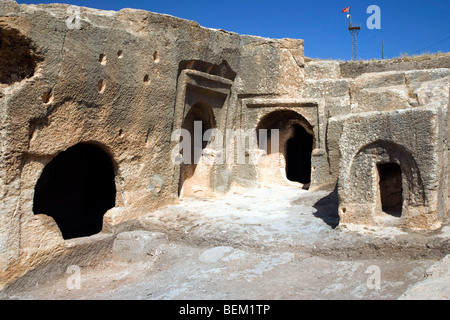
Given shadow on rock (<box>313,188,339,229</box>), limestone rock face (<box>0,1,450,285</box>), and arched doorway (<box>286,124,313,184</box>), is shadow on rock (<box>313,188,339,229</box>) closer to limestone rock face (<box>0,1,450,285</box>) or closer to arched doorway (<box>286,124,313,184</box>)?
limestone rock face (<box>0,1,450,285</box>)

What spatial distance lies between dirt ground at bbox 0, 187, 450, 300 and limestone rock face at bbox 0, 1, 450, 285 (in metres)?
0.37

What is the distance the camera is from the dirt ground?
4055 mm

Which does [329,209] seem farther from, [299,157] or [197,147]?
[299,157]

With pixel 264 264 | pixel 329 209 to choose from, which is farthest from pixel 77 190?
pixel 264 264

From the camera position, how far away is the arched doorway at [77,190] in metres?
8.72

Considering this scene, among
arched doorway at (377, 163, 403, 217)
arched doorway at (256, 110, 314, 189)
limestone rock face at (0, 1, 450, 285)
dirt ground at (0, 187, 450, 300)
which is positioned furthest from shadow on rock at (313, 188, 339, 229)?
arched doorway at (256, 110, 314, 189)

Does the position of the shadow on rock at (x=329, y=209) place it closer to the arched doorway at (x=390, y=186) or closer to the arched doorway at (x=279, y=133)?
the arched doorway at (x=390, y=186)

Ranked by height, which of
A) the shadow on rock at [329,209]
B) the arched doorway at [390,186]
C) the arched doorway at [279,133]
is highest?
the arched doorway at [279,133]

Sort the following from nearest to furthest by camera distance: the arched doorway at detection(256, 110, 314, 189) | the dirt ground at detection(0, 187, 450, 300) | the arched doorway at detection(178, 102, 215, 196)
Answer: the dirt ground at detection(0, 187, 450, 300) < the arched doorway at detection(178, 102, 215, 196) < the arched doorway at detection(256, 110, 314, 189)

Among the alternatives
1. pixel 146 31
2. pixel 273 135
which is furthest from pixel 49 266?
pixel 273 135

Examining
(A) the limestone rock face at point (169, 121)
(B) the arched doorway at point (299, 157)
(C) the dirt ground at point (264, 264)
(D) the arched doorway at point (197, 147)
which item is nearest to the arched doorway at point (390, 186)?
(A) the limestone rock face at point (169, 121)

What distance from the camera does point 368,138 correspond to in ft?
17.2

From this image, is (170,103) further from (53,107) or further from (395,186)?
(395,186)

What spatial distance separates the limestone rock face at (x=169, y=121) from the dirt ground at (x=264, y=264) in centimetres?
37
